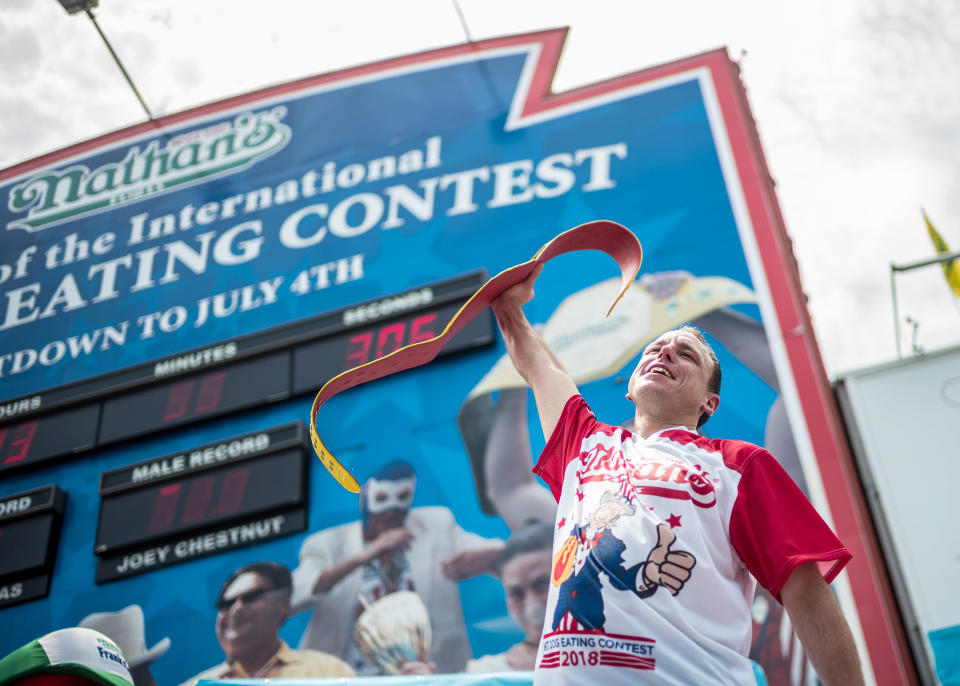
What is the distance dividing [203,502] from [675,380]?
12.6 ft

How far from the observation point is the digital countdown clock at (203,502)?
16.0 ft

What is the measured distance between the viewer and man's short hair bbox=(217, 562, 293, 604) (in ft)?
15.2

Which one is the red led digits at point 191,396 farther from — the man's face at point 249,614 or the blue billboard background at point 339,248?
the man's face at point 249,614

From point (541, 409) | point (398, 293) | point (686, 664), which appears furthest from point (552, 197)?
point (686, 664)

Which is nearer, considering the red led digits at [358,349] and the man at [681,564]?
the man at [681,564]

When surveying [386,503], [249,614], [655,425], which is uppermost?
[386,503]

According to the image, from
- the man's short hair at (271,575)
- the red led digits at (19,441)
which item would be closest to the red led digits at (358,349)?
the man's short hair at (271,575)

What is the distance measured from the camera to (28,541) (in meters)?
5.26

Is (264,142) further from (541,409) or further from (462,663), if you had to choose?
(541,409)

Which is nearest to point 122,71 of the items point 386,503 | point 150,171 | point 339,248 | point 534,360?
point 150,171

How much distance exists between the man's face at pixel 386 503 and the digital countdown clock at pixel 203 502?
1.12 ft

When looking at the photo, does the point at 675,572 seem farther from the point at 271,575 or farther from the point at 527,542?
the point at 271,575

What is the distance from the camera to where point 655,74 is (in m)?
5.84

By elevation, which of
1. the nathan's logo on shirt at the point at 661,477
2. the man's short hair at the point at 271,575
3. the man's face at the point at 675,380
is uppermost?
the man's short hair at the point at 271,575
